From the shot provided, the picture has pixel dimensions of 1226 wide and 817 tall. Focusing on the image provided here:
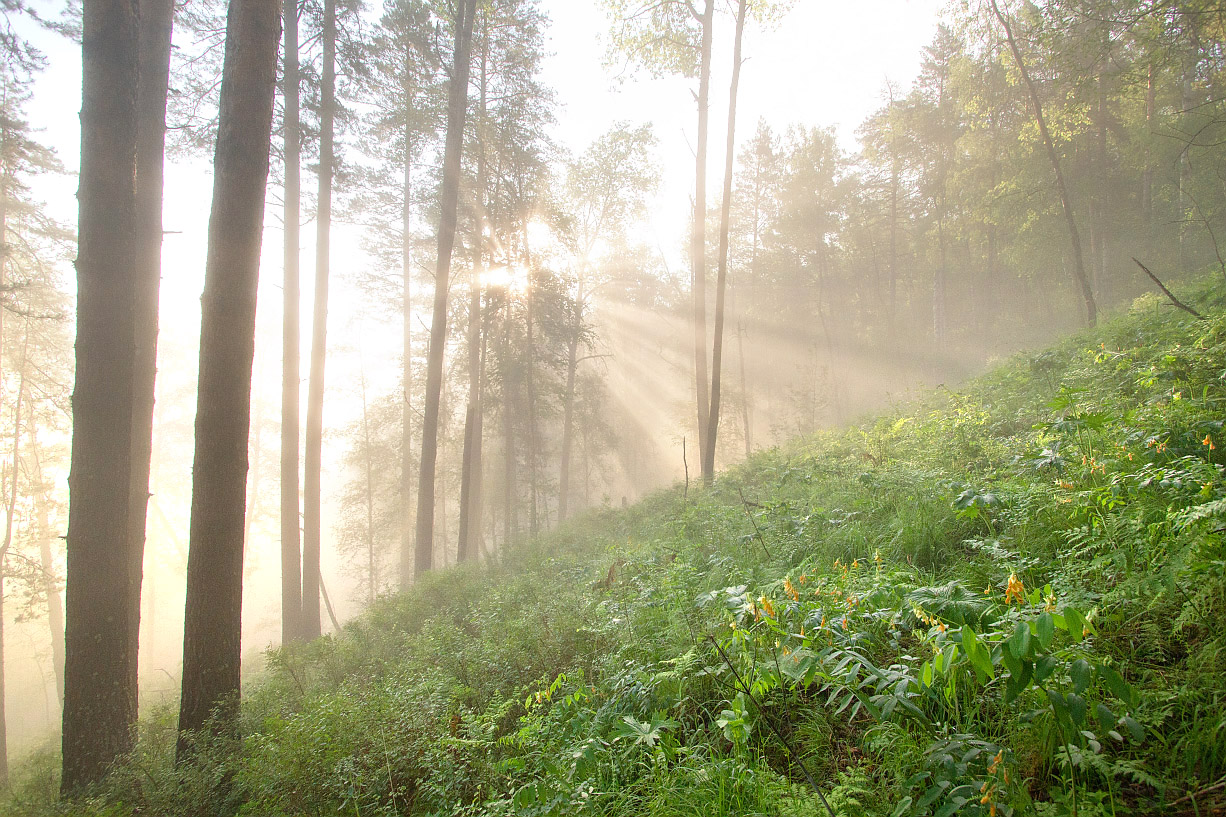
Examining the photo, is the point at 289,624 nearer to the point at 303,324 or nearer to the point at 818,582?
the point at 303,324

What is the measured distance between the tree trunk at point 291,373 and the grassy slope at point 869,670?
238 inches

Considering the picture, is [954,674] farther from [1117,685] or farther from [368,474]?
[368,474]

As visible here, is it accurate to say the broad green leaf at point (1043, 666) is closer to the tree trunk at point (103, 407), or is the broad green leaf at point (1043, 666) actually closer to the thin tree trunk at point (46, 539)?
the tree trunk at point (103, 407)

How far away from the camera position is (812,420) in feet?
86.6

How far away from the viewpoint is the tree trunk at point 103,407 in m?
4.52

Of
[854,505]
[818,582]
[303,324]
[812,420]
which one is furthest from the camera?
[812,420]

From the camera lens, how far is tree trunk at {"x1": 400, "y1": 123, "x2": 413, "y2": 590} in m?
17.9

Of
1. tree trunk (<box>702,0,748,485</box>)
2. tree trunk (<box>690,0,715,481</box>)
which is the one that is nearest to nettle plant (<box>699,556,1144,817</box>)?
tree trunk (<box>702,0,748,485</box>)

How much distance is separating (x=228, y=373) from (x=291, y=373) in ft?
24.6

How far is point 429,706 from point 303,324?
11.6 meters

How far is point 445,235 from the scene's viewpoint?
442 inches

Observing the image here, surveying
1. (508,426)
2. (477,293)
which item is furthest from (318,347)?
(508,426)

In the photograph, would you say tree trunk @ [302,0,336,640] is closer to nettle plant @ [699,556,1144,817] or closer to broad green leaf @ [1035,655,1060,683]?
nettle plant @ [699,556,1144,817]

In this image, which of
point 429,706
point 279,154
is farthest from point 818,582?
point 279,154
